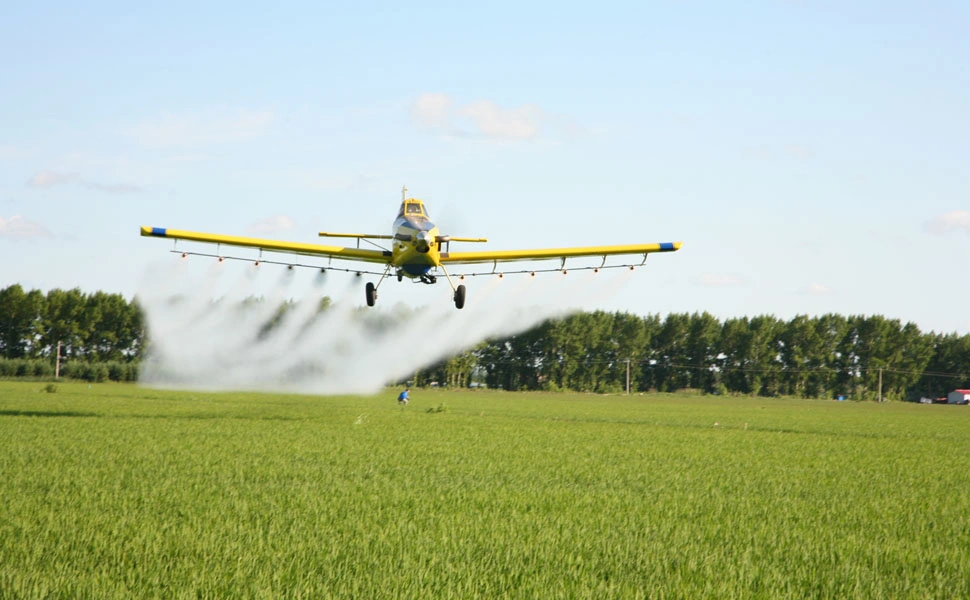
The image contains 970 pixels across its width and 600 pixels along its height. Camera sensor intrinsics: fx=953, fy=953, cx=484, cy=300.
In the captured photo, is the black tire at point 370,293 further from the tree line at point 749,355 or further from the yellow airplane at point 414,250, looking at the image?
the tree line at point 749,355

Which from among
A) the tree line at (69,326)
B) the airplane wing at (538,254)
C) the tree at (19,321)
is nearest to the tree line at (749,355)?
the tree line at (69,326)

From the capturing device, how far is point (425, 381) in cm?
13312

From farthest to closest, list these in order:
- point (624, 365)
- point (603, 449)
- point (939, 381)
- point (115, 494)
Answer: point (939, 381), point (624, 365), point (603, 449), point (115, 494)

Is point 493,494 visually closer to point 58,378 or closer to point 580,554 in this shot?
point 580,554

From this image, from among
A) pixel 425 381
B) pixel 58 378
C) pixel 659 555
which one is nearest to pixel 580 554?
pixel 659 555

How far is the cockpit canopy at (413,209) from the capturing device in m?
31.7

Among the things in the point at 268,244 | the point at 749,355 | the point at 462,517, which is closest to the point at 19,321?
the point at 268,244

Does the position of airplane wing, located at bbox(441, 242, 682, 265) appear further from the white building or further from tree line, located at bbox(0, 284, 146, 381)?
the white building

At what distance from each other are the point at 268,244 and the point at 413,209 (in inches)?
282

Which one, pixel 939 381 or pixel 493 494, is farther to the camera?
pixel 939 381

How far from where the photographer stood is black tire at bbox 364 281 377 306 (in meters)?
34.5

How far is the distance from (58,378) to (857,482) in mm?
96552

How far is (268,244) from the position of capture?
3594cm

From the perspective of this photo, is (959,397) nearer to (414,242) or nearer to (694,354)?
(694,354)
